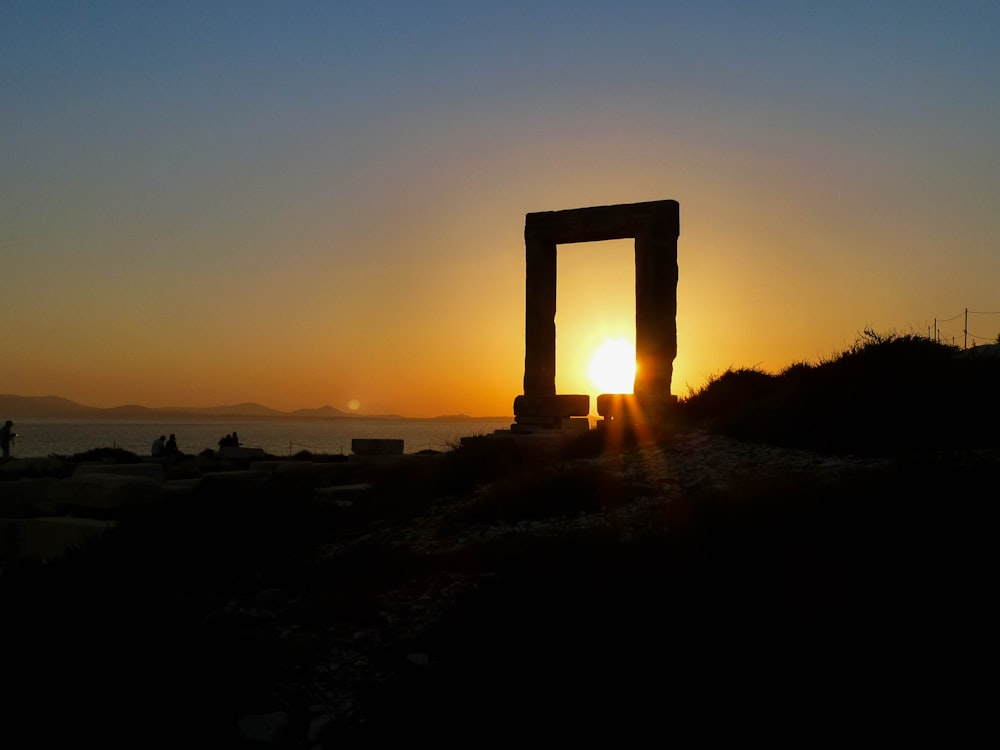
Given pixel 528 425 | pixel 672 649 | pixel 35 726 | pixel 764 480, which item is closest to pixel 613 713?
pixel 672 649

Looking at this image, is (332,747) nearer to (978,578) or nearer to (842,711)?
(842,711)

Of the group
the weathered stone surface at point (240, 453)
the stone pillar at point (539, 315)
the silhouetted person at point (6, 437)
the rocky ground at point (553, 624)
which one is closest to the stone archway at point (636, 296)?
the stone pillar at point (539, 315)

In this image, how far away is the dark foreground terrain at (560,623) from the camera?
→ 513 centimetres

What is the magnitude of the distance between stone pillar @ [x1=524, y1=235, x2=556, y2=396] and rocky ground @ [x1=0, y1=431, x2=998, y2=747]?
1181 cm

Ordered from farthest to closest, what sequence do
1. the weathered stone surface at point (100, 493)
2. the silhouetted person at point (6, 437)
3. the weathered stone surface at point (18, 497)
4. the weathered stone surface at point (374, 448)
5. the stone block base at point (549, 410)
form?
the silhouetted person at point (6, 437) < the stone block base at point (549, 410) < the weathered stone surface at point (374, 448) < the weathered stone surface at point (18, 497) < the weathered stone surface at point (100, 493)

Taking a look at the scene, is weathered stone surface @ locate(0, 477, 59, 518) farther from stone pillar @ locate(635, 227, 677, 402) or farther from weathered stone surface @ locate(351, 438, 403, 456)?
stone pillar @ locate(635, 227, 677, 402)

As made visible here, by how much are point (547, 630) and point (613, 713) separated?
0.91 meters

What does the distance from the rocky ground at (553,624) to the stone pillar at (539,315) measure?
1181 cm

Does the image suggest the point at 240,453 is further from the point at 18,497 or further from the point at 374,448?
the point at 18,497

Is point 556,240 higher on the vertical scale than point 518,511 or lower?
higher

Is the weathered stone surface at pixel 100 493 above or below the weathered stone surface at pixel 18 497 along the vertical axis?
above

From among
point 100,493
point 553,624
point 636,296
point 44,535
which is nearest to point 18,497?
point 100,493

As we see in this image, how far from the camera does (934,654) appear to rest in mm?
5309

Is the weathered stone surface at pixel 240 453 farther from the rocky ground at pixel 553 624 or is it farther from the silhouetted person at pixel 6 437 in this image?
the rocky ground at pixel 553 624
